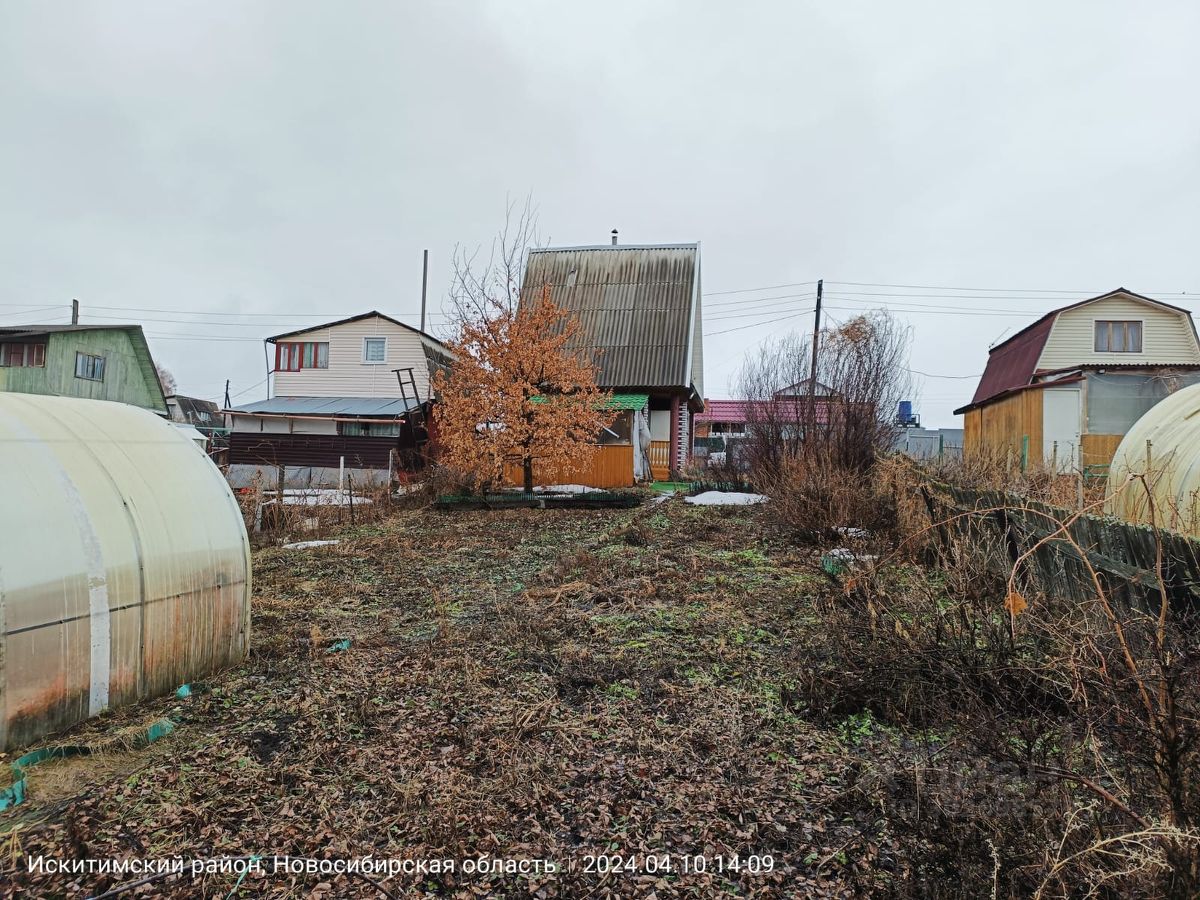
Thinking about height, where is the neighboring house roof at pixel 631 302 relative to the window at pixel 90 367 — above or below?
above

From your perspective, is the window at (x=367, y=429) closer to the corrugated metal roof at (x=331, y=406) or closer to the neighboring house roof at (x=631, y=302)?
the corrugated metal roof at (x=331, y=406)

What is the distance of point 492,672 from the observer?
4047 mm

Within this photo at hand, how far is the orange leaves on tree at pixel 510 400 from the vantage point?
13.2 m

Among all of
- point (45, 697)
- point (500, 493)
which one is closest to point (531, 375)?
point (500, 493)

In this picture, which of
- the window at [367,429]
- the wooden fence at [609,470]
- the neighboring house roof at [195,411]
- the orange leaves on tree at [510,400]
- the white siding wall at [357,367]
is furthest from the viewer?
the neighboring house roof at [195,411]

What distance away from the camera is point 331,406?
2302 centimetres

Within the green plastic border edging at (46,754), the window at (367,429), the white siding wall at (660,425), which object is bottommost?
the green plastic border edging at (46,754)

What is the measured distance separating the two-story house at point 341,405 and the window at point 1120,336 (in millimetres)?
23396

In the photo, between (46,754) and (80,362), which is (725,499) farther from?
(80,362)

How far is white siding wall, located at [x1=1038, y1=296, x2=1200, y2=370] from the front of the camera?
21500 mm

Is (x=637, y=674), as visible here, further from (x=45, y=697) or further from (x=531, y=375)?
(x=531, y=375)

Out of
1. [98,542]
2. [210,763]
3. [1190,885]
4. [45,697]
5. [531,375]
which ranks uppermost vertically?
[531,375]

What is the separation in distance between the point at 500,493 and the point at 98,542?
11.3 meters

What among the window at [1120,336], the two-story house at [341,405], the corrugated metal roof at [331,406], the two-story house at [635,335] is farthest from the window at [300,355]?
the window at [1120,336]
